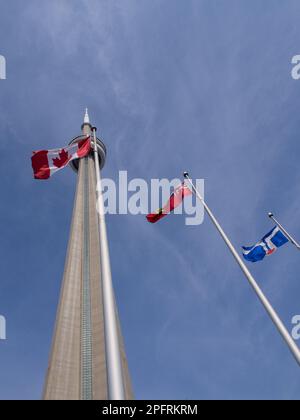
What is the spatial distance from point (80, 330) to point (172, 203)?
425 inches

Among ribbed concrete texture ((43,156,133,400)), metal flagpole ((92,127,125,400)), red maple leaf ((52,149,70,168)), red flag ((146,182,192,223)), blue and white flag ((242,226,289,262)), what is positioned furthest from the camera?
red maple leaf ((52,149,70,168))

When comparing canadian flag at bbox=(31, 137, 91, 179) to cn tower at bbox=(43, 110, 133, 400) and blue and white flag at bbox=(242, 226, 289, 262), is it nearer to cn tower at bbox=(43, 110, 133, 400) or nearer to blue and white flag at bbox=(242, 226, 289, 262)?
cn tower at bbox=(43, 110, 133, 400)

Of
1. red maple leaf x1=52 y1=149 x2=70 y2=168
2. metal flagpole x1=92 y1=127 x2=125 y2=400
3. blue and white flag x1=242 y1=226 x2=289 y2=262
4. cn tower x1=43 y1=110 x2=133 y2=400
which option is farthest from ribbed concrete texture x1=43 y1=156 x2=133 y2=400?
metal flagpole x1=92 y1=127 x2=125 y2=400

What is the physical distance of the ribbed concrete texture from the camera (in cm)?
1928

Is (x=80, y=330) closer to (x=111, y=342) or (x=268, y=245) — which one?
(x=268, y=245)

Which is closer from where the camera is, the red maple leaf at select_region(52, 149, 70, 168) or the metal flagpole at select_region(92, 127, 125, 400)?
the metal flagpole at select_region(92, 127, 125, 400)

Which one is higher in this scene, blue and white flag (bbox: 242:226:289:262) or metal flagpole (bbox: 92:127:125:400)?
blue and white flag (bbox: 242:226:289:262)

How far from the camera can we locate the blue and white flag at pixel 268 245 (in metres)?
19.5

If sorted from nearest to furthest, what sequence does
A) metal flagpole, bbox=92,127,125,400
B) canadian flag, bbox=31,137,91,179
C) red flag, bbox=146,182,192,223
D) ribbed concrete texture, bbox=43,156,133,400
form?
1. metal flagpole, bbox=92,127,125,400
2. red flag, bbox=146,182,192,223
3. ribbed concrete texture, bbox=43,156,133,400
4. canadian flag, bbox=31,137,91,179

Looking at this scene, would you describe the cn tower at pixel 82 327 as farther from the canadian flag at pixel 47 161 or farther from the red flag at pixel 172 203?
the red flag at pixel 172 203

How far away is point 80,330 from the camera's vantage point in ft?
75.7

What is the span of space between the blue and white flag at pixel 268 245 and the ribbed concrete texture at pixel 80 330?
9.39 metres

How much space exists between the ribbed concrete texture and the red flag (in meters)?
8.17
